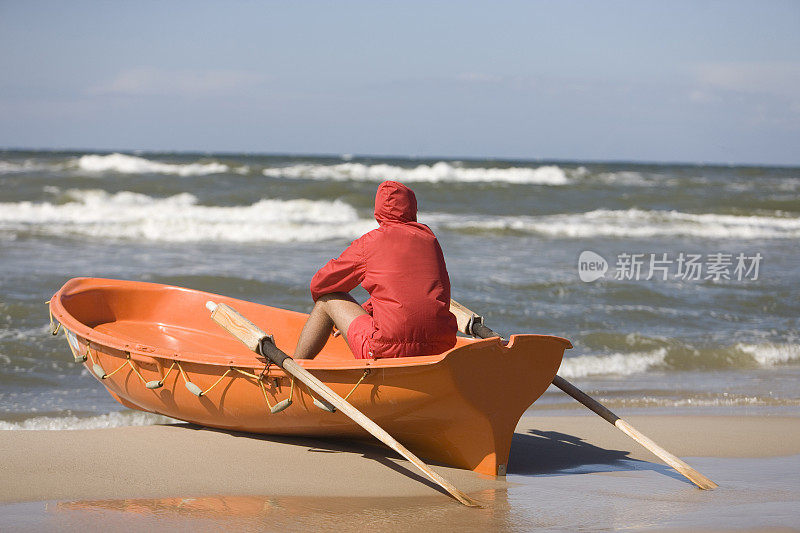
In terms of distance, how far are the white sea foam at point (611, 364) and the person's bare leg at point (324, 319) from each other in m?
2.84

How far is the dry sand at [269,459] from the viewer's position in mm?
4055

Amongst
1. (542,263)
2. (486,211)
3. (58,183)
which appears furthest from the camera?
(58,183)

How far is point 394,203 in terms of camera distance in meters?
4.27

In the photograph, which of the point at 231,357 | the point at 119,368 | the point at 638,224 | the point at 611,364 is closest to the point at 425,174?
the point at 638,224

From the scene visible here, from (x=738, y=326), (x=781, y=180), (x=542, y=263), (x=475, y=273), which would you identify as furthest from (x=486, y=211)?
(x=781, y=180)

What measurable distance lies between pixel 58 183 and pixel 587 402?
21.7m

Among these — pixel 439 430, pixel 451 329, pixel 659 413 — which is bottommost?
pixel 659 413

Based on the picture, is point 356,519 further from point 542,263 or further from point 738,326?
point 542,263

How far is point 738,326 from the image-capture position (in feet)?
28.8

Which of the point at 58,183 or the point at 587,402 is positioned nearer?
the point at 587,402

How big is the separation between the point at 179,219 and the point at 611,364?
12.7 meters

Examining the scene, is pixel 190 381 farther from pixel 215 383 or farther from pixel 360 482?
pixel 360 482

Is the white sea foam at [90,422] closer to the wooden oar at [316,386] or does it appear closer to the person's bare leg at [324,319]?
the wooden oar at [316,386]

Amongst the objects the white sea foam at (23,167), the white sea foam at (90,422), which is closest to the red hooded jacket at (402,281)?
the white sea foam at (90,422)
